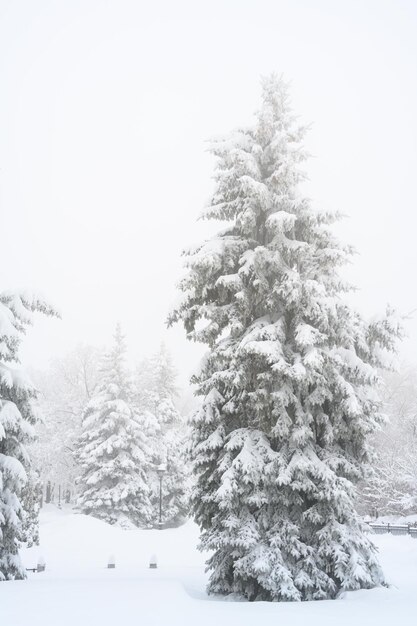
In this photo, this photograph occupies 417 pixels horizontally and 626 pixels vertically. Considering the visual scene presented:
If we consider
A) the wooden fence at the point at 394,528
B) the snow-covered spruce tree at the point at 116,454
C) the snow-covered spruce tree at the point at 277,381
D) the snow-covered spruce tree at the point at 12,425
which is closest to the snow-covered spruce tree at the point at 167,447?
the snow-covered spruce tree at the point at 116,454

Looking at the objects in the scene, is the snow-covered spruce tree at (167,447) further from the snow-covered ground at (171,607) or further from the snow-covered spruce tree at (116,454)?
the snow-covered ground at (171,607)

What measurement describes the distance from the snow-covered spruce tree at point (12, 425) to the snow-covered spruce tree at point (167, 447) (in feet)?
83.9

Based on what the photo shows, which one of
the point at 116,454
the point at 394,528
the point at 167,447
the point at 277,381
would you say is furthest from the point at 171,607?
the point at 167,447

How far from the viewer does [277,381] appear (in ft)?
39.7

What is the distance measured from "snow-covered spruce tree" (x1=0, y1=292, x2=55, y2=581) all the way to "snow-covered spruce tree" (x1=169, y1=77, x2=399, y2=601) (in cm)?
435

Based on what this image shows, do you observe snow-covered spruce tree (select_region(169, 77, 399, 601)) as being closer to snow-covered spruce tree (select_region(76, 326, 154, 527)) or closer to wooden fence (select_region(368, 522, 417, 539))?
wooden fence (select_region(368, 522, 417, 539))

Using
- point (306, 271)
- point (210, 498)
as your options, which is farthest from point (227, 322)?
point (210, 498)

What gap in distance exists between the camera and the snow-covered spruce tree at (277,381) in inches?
455

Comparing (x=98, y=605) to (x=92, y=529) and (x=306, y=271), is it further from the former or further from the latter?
(x=92, y=529)

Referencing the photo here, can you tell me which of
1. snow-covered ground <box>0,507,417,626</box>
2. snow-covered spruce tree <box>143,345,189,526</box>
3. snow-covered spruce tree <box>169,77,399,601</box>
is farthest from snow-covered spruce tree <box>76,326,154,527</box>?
snow-covered spruce tree <box>169,77,399,601</box>

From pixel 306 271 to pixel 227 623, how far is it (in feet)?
25.4

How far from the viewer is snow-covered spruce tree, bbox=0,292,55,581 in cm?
1417

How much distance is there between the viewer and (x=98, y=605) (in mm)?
9656

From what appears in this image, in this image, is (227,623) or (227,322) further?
(227,322)
